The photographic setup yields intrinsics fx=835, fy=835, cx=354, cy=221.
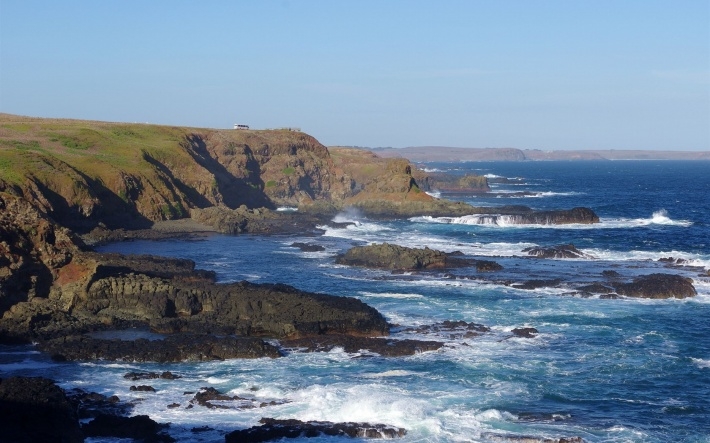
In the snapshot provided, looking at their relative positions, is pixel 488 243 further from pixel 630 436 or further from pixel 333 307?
pixel 630 436

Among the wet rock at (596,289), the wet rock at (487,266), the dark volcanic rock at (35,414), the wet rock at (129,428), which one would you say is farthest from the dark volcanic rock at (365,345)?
the wet rock at (487,266)

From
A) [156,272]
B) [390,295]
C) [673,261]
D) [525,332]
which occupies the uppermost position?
[156,272]

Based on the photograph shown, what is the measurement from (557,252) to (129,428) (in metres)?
39.8

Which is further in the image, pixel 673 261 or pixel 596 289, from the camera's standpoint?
pixel 673 261

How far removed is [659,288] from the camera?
4278 cm

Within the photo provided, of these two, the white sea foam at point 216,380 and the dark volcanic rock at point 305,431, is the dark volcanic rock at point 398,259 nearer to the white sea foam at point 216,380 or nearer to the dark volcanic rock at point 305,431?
the white sea foam at point 216,380

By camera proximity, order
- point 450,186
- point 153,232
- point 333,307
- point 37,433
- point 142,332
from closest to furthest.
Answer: point 37,433, point 142,332, point 333,307, point 153,232, point 450,186

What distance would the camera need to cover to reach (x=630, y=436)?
23312 millimetres

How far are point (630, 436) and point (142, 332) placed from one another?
19.3 meters

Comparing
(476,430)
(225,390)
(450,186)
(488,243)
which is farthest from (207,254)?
(450,186)

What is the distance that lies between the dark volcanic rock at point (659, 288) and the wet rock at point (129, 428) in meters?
27.8

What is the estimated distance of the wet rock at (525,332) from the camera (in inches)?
1353

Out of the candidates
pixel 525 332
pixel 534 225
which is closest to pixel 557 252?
pixel 534 225

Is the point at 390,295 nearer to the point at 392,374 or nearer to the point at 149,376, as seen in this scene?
the point at 392,374
